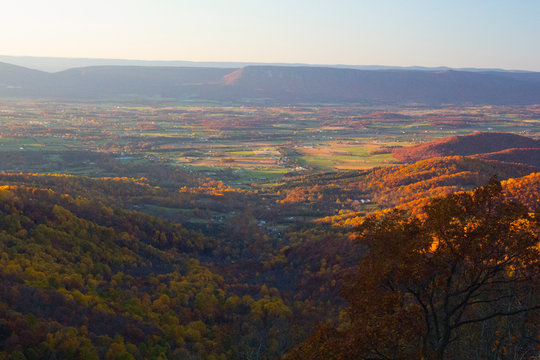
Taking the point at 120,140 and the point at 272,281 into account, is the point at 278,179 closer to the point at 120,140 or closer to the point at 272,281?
the point at 272,281

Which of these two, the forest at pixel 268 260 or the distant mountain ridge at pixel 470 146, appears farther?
the distant mountain ridge at pixel 470 146

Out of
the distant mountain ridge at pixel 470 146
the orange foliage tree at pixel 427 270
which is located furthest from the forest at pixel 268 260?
the distant mountain ridge at pixel 470 146

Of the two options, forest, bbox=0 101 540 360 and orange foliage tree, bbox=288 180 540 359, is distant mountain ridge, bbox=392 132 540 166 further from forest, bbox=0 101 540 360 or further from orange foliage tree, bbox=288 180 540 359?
orange foliage tree, bbox=288 180 540 359

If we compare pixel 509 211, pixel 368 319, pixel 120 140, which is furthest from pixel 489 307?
pixel 120 140

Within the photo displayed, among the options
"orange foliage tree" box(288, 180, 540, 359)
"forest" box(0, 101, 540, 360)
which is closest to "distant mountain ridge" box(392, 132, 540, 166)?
"forest" box(0, 101, 540, 360)

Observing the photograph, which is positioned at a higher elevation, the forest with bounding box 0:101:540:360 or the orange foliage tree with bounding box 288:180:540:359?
the orange foliage tree with bounding box 288:180:540:359

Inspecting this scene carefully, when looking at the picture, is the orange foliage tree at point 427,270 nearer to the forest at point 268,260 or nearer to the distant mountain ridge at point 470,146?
the forest at point 268,260

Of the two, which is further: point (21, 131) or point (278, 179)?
point (21, 131)

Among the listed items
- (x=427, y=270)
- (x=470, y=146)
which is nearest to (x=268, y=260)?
(x=427, y=270)
